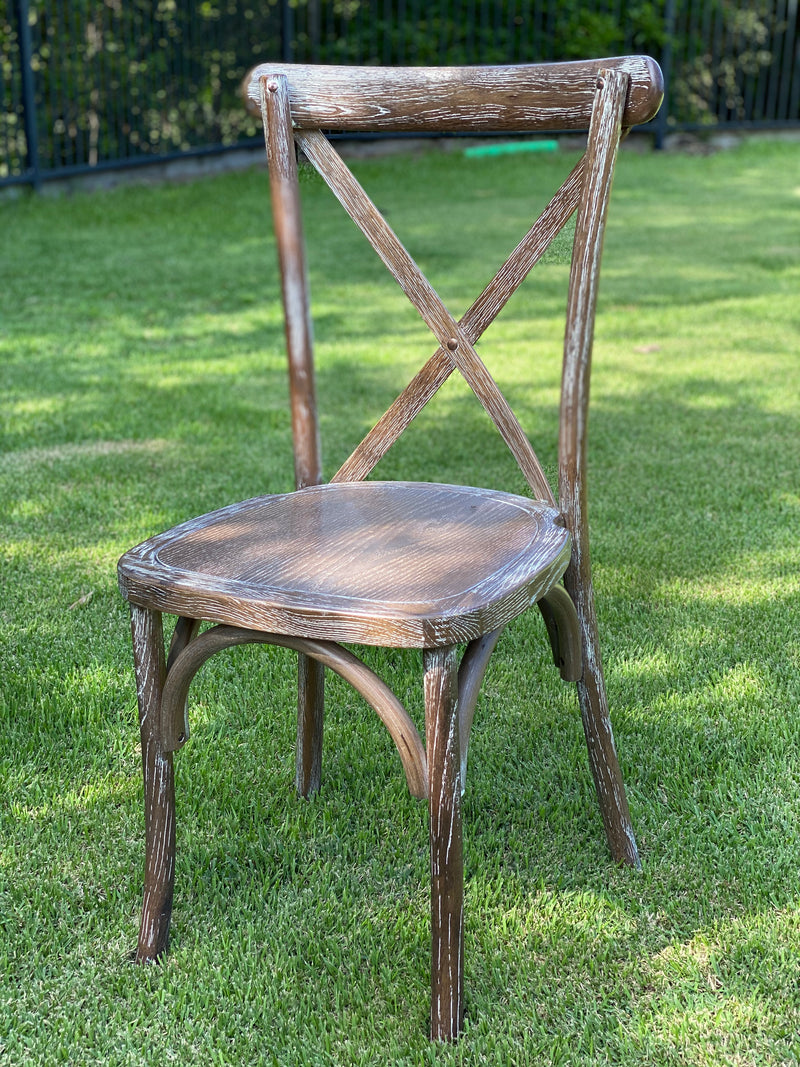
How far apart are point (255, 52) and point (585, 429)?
31.2 ft

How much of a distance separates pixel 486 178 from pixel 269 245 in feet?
10.6

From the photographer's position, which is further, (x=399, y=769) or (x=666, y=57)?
(x=666, y=57)

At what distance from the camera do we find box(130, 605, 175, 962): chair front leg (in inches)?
59.6

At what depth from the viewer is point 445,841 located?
53.6 inches

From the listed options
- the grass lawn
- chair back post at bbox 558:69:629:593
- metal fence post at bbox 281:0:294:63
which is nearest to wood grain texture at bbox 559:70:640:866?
chair back post at bbox 558:69:629:593

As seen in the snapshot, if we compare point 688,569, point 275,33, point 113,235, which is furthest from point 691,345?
point 275,33

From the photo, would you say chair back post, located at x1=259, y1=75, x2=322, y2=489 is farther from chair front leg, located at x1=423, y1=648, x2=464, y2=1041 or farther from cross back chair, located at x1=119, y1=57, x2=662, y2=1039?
chair front leg, located at x1=423, y1=648, x2=464, y2=1041

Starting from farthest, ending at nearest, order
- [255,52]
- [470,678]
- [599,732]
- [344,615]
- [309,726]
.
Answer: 1. [255,52]
2. [309,726]
3. [599,732]
4. [470,678]
5. [344,615]

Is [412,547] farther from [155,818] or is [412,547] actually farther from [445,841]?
[155,818]

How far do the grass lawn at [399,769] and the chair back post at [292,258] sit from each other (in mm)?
387

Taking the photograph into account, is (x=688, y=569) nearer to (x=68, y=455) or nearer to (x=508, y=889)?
(x=508, y=889)

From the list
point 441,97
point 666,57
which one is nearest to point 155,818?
point 441,97

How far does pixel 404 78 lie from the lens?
1.67m

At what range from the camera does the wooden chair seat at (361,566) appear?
130cm
